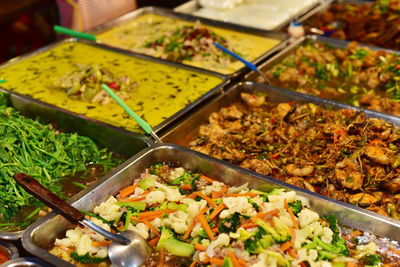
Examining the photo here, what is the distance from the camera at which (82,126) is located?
330 cm

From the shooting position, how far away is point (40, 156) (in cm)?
297

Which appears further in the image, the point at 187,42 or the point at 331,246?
the point at 187,42

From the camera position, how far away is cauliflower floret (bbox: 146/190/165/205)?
2441 millimetres

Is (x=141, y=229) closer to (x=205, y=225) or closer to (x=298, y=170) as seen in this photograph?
(x=205, y=225)

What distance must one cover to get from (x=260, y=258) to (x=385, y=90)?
2777 millimetres

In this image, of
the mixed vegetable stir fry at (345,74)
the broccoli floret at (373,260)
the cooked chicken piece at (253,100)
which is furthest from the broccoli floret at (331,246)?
the mixed vegetable stir fry at (345,74)

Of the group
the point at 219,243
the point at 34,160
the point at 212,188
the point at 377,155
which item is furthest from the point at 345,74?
the point at 34,160

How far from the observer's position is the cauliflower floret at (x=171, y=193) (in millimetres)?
2459

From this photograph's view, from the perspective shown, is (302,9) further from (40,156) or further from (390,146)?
(40,156)

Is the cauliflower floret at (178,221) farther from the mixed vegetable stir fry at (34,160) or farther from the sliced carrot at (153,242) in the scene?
the mixed vegetable stir fry at (34,160)

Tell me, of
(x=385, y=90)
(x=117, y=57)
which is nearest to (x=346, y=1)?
(x=385, y=90)

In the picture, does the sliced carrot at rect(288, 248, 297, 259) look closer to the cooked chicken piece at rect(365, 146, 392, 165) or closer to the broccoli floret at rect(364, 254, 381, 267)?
the broccoli floret at rect(364, 254, 381, 267)

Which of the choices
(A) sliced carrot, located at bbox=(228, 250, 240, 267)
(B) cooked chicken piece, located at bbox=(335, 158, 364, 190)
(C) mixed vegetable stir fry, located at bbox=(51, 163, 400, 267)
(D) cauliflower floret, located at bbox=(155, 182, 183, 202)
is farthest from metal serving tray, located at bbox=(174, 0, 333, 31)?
(A) sliced carrot, located at bbox=(228, 250, 240, 267)

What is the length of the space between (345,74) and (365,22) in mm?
1445
